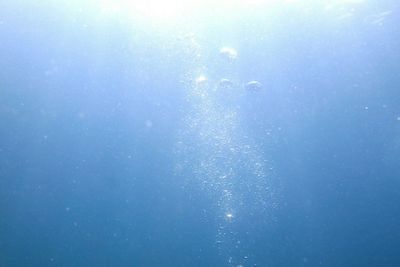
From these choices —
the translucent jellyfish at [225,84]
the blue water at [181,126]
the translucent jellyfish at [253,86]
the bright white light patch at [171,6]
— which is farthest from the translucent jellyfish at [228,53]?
the bright white light patch at [171,6]

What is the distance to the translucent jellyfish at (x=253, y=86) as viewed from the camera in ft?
72.5

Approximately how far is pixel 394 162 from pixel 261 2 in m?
22.5

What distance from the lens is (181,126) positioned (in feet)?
81.6

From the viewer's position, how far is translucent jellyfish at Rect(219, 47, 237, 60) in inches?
750

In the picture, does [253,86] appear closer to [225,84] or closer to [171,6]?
[225,84]

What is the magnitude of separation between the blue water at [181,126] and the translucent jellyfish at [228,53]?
0.33 meters

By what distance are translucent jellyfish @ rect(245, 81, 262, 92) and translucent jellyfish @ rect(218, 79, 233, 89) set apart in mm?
1200

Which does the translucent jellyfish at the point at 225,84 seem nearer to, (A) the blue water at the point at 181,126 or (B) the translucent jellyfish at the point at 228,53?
(A) the blue water at the point at 181,126

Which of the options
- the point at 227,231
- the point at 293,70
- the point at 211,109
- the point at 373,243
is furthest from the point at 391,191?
the point at 211,109

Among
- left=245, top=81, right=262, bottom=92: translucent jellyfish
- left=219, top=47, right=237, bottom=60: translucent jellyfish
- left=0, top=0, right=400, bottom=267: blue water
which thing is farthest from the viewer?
left=245, top=81, right=262, bottom=92: translucent jellyfish

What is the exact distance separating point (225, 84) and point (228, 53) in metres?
2.28

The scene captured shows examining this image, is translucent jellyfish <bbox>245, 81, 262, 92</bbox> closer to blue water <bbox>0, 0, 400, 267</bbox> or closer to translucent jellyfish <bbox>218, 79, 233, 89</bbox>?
blue water <bbox>0, 0, 400, 267</bbox>

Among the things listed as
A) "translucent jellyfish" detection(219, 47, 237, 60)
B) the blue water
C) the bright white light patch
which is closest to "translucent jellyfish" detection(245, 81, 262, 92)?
the blue water

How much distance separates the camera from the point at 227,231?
33594mm
